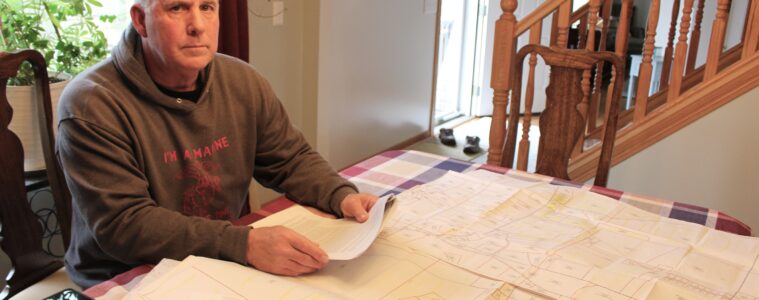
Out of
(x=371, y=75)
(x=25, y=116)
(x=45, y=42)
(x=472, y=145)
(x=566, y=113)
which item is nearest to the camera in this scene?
(x=566, y=113)

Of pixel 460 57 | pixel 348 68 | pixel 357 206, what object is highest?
pixel 357 206

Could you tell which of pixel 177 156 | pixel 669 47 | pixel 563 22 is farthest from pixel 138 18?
pixel 669 47

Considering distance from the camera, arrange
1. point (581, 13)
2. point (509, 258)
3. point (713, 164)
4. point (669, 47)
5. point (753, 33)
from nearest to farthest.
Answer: point (509, 258) < point (753, 33) < point (713, 164) < point (581, 13) < point (669, 47)

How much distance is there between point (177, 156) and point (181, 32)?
24 centimetres

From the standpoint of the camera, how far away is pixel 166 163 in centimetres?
117

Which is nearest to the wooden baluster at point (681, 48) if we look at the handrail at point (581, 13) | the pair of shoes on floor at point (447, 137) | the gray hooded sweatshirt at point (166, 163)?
the handrail at point (581, 13)

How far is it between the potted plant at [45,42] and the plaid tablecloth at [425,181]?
922 millimetres

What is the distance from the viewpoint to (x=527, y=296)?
879 mm

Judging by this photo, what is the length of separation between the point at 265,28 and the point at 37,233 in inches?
64.7

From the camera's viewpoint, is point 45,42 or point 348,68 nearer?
point 45,42

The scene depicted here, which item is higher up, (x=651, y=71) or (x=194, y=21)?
(x=194, y=21)

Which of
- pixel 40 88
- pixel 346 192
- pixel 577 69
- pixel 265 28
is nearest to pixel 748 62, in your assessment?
pixel 577 69

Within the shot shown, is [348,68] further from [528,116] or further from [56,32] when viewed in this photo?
[56,32]

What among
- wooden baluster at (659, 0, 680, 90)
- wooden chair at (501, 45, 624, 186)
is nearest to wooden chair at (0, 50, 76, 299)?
wooden chair at (501, 45, 624, 186)
